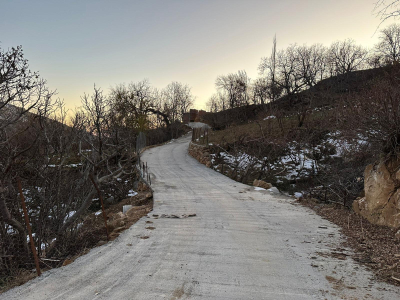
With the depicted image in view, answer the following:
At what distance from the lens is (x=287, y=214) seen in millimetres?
7137

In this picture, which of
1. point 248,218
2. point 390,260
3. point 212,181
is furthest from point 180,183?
point 390,260

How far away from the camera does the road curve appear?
328cm

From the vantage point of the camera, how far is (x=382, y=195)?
541 centimetres

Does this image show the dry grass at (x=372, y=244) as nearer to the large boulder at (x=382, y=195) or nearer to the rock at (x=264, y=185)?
the large boulder at (x=382, y=195)

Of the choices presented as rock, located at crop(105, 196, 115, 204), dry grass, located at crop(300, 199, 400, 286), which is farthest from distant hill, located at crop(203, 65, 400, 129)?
dry grass, located at crop(300, 199, 400, 286)

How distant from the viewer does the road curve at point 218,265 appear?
3275 millimetres

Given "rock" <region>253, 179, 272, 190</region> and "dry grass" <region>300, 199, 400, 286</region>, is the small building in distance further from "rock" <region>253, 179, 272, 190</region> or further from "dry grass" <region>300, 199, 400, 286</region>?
"dry grass" <region>300, 199, 400, 286</region>

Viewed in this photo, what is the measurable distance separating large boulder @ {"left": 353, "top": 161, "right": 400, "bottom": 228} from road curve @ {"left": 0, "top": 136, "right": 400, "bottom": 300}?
0.86 metres

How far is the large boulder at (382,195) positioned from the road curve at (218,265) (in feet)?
2.83

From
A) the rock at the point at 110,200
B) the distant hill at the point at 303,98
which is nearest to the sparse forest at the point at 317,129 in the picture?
the distant hill at the point at 303,98

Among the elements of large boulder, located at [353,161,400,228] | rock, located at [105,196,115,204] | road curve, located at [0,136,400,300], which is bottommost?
rock, located at [105,196,115,204]

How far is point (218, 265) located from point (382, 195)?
3.84m

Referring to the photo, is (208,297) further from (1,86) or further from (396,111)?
(1,86)

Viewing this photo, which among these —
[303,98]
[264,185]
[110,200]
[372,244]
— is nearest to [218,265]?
[372,244]
